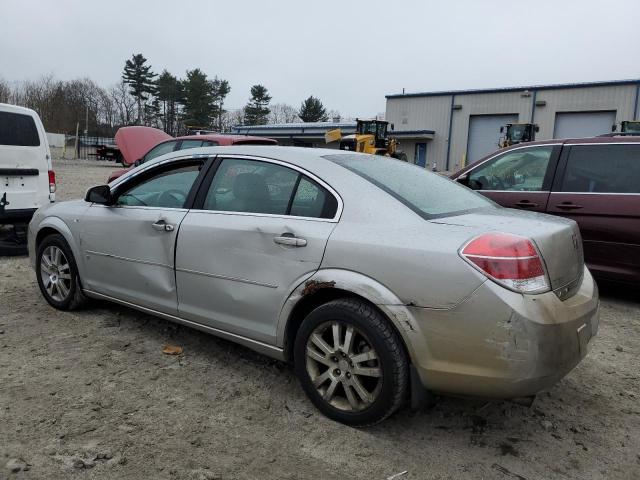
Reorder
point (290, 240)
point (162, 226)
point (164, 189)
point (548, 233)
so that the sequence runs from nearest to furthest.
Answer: point (548, 233) < point (290, 240) < point (162, 226) < point (164, 189)

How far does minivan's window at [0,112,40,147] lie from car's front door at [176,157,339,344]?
4711 millimetres

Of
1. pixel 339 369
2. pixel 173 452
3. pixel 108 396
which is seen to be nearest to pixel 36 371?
pixel 108 396

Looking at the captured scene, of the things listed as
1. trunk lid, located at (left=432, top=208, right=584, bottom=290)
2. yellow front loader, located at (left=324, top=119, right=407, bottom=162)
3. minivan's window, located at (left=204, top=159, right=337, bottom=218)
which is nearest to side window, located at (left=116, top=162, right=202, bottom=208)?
minivan's window, located at (left=204, top=159, right=337, bottom=218)

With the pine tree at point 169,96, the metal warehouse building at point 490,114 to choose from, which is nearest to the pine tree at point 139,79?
the pine tree at point 169,96

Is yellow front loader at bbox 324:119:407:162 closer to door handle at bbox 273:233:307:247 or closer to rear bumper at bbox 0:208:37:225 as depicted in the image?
rear bumper at bbox 0:208:37:225

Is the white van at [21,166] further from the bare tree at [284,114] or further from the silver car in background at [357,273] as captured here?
the bare tree at [284,114]

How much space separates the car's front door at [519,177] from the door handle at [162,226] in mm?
3511

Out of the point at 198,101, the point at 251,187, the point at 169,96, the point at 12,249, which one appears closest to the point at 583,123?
the point at 12,249

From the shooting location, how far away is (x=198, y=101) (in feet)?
220

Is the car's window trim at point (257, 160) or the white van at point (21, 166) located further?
the white van at point (21, 166)

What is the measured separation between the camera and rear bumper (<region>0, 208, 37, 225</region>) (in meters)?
6.79

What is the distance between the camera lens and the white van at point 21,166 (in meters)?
6.76

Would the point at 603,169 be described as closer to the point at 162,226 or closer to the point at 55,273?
the point at 162,226

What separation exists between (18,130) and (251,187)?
5.18 metres
